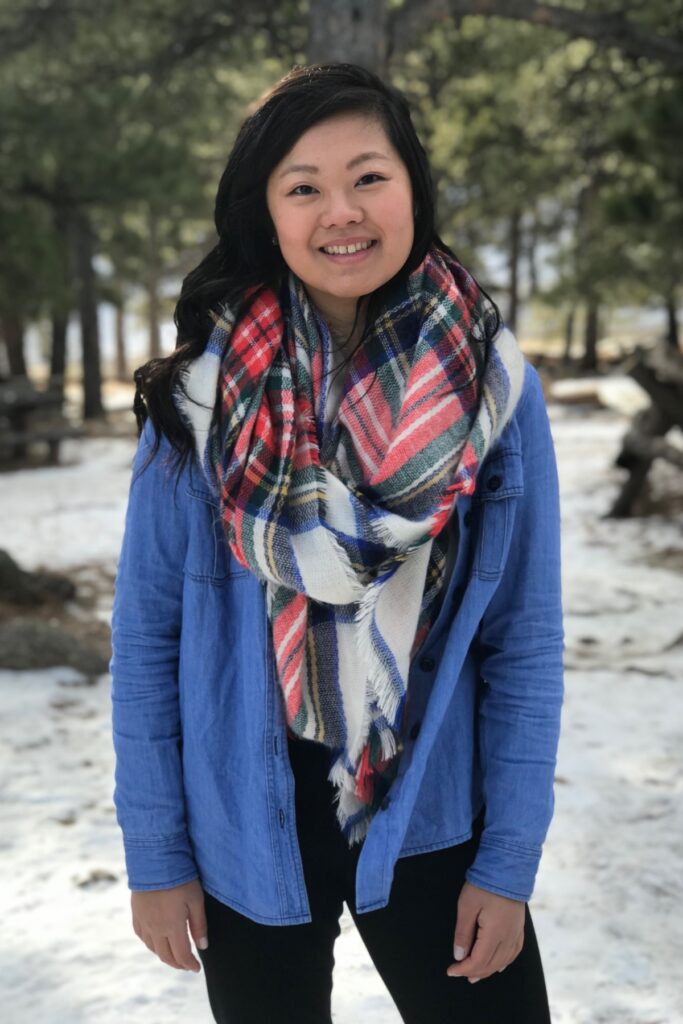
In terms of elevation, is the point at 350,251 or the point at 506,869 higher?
the point at 350,251

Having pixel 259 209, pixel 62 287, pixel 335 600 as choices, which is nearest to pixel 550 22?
pixel 259 209

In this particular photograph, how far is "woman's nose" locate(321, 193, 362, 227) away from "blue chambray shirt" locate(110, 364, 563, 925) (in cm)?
33

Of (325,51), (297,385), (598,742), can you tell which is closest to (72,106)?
(325,51)

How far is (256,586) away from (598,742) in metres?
2.96

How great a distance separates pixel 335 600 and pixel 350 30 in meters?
5.06

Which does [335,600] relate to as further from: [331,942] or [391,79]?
[391,79]

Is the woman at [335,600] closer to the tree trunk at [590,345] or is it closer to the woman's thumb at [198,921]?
the woman's thumb at [198,921]

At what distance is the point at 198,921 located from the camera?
4.76ft

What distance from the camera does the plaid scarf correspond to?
1.31 meters

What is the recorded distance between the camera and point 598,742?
402 centimetres

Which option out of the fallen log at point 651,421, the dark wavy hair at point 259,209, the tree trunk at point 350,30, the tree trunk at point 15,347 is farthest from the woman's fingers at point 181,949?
the tree trunk at point 15,347

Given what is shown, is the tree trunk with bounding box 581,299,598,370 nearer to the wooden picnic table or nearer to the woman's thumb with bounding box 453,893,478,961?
the wooden picnic table

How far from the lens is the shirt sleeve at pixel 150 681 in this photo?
55.1 inches

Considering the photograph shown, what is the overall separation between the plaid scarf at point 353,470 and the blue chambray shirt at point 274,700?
5 cm
